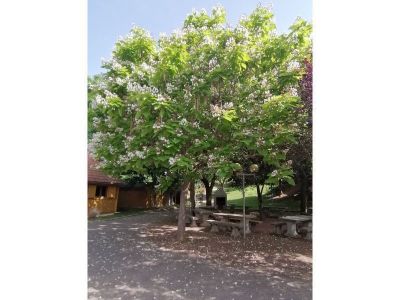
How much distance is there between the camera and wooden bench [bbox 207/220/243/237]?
11.4m

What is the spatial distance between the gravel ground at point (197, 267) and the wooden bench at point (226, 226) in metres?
0.38

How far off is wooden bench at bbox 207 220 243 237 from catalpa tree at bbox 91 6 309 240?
3335 mm

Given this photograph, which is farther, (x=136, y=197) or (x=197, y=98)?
(x=136, y=197)

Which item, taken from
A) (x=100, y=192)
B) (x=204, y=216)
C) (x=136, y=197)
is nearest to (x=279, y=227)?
(x=204, y=216)

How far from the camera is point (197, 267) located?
7.17 meters

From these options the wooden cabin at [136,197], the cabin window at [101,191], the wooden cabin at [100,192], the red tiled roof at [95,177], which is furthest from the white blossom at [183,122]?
the wooden cabin at [136,197]

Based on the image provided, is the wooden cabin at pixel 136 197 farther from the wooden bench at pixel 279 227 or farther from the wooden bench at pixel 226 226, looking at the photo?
the wooden bench at pixel 279 227

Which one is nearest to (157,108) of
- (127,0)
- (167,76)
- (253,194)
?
(167,76)

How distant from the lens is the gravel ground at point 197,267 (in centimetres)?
551

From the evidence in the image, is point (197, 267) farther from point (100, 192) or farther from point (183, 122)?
point (100, 192)

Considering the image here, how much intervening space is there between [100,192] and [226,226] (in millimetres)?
9999

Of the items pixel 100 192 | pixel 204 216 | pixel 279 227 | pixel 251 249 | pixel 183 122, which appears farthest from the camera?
pixel 100 192
